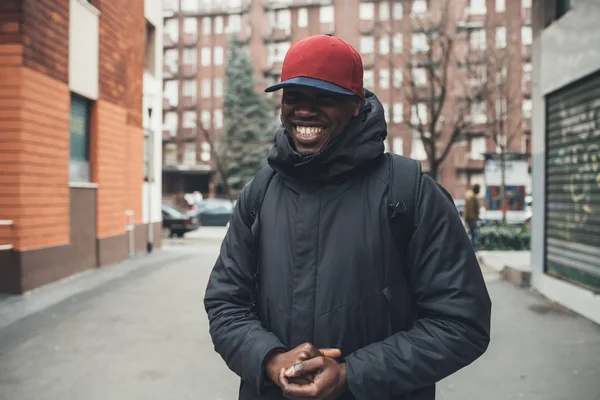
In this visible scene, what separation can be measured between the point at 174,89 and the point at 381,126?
59.5 m

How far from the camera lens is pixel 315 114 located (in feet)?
5.82

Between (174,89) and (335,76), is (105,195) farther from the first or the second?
(174,89)

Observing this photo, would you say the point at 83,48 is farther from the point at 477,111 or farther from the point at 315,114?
the point at 477,111

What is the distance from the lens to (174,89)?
193ft

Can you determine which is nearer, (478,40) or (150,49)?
(150,49)

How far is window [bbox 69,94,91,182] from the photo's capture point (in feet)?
37.2

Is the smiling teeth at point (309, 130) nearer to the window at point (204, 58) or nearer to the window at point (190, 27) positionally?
the window at point (204, 58)

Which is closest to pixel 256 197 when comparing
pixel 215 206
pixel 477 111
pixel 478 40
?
Result: pixel 477 111

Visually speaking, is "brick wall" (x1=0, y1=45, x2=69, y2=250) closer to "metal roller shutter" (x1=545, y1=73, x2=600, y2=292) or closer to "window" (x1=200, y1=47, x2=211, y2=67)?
"metal roller shutter" (x1=545, y1=73, x2=600, y2=292)

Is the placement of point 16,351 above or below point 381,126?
below

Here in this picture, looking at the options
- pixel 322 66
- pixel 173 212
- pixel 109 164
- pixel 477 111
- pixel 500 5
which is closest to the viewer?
pixel 322 66

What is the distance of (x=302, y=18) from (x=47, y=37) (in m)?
46.4

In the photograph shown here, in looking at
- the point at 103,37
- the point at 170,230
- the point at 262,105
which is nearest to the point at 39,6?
the point at 103,37

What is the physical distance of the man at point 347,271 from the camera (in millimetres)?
1671
